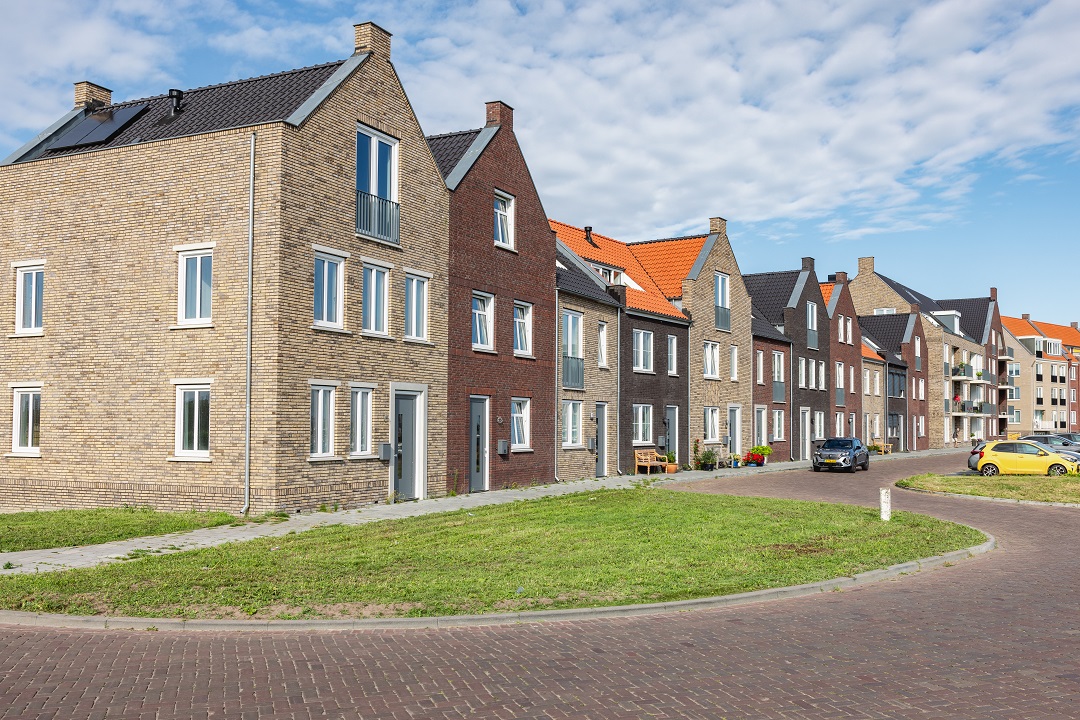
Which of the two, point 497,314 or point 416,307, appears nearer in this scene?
point 416,307

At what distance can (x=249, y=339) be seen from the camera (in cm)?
1875

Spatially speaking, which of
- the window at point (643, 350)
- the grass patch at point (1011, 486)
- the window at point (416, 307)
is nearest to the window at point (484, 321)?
the window at point (416, 307)

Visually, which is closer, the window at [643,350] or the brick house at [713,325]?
the window at [643,350]

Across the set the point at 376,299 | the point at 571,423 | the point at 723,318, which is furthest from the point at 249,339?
the point at 723,318

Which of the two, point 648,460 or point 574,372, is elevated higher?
point 574,372

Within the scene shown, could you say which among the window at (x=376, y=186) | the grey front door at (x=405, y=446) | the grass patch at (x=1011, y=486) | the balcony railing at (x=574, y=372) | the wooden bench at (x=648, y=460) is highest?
the window at (x=376, y=186)

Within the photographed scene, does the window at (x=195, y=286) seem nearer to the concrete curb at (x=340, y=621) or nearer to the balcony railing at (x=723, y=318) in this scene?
the concrete curb at (x=340, y=621)

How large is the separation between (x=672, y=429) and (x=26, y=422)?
23014mm

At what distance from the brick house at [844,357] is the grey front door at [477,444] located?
108 ft

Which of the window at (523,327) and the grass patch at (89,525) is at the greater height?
the window at (523,327)

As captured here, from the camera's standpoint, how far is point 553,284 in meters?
29.2

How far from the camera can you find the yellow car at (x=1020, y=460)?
1324 inches

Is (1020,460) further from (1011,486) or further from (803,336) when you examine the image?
(803,336)

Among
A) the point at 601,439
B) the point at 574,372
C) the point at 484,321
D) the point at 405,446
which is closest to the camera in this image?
the point at 405,446
